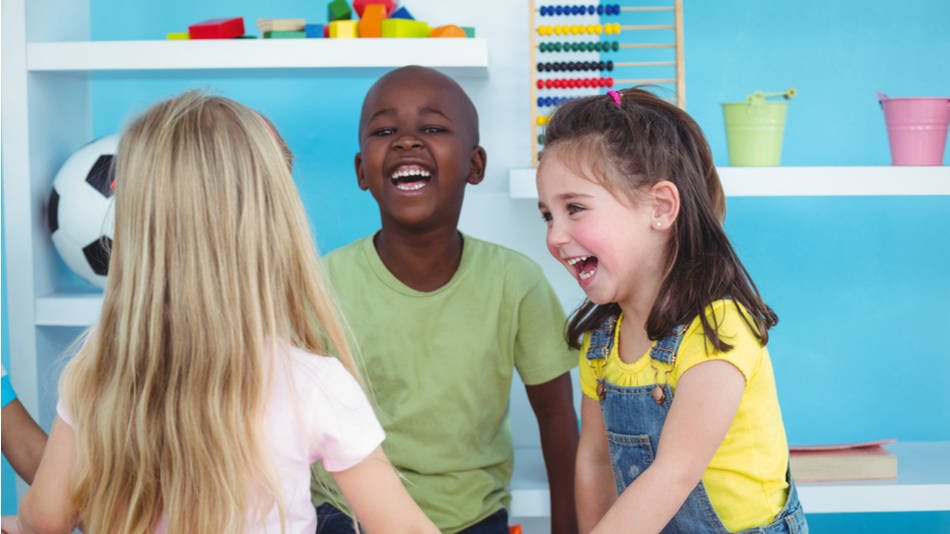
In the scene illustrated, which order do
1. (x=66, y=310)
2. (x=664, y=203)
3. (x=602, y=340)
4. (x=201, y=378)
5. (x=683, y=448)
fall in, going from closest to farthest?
1. (x=201, y=378)
2. (x=683, y=448)
3. (x=664, y=203)
4. (x=602, y=340)
5. (x=66, y=310)

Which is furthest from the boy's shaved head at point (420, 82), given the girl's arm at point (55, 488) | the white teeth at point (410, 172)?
the girl's arm at point (55, 488)

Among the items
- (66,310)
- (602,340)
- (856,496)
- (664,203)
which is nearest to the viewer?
(664,203)

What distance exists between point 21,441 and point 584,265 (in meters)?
0.86

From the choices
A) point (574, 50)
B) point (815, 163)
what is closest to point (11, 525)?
point (574, 50)

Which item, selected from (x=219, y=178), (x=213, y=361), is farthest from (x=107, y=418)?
(x=219, y=178)

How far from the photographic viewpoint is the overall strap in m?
1.31

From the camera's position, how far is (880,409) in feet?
6.61

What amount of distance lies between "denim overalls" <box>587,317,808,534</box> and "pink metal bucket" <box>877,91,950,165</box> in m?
0.70

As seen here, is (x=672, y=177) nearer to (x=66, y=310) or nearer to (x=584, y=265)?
(x=584, y=265)

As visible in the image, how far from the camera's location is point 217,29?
64.4 inches

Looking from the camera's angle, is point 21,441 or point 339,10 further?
point 339,10

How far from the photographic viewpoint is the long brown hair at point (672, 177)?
1195mm

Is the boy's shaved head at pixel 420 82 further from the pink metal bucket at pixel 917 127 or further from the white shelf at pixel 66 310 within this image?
the pink metal bucket at pixel 917 127

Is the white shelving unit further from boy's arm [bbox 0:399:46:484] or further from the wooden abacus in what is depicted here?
boy's arm [bbox 0:399:46:484]
